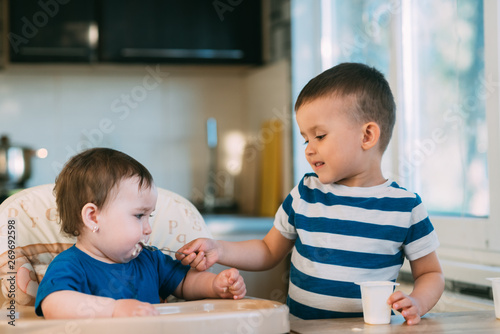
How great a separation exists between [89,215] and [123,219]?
0.06 m

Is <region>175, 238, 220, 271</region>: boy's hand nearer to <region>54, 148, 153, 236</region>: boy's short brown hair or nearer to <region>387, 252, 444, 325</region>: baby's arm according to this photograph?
<region>54, 148, 153, 236</region>: boy's short brown hair

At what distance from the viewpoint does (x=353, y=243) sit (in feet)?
3.69

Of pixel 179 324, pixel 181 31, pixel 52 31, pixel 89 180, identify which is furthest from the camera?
pixel 181 31

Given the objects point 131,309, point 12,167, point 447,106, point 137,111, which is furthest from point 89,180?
point 137,111

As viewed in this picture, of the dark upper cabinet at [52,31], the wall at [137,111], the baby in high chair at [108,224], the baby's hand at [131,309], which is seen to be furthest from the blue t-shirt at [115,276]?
the dark upper cabinet at [52,31]

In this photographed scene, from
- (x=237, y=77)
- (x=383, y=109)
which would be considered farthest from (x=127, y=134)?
(x=383, y=109)

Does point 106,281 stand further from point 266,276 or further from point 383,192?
point 266,276

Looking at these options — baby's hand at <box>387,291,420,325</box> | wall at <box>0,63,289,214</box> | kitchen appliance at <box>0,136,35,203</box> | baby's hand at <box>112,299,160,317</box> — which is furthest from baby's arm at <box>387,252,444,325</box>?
kitchen appliance at <box>0,136,35,203</box>

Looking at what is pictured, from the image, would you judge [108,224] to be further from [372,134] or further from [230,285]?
[372,134]

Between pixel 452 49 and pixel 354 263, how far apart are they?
3.26 ft

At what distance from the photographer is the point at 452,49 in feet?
6.04

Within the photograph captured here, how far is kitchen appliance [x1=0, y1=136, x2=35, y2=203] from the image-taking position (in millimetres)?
2832

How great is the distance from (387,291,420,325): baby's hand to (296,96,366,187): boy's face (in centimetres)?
30

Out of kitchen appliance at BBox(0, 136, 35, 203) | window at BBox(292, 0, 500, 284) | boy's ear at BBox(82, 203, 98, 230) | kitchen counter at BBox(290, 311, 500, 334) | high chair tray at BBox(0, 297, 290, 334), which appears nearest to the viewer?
high chair tray at BBox(0, 297, 290, 334)
